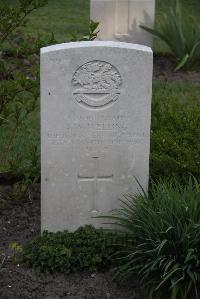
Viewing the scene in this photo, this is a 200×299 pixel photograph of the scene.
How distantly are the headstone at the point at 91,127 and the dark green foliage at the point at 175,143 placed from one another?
0.51 metres

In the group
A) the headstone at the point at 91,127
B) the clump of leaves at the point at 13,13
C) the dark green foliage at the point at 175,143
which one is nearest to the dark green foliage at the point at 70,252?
the headstone at the point at 91,127

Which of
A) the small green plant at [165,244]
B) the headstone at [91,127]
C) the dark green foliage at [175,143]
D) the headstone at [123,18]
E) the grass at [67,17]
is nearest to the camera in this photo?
the small green plant at [165,244]

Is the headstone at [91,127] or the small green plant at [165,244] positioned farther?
the headstone at [91,127]

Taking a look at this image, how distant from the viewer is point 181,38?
9969mm

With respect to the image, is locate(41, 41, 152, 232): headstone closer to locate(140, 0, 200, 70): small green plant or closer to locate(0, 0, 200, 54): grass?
locate(140, 0, 200, 70): small green plant

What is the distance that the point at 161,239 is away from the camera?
4715mm

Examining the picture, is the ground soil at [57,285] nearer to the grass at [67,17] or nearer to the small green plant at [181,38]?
the small green plant at [181,38]

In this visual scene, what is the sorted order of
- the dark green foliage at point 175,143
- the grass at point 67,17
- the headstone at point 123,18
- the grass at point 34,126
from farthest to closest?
the grass at point 67,17 < the headstone at point 123,18 < the grass at point 34,126 < the dark green foliage at point 175,143

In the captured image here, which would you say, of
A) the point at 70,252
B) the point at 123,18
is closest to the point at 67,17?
the point at 123,18

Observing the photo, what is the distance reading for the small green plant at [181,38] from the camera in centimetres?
996

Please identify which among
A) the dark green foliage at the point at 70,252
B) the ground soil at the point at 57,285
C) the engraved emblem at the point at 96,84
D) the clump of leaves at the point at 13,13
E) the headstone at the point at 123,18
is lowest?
the ground soil at the point at 57,285

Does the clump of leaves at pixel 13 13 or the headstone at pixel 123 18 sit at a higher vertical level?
the headstone at pixel 123 18

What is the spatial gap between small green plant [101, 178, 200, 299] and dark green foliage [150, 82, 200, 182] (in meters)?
0.64

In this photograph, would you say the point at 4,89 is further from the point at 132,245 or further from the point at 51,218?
the point at 132,245
